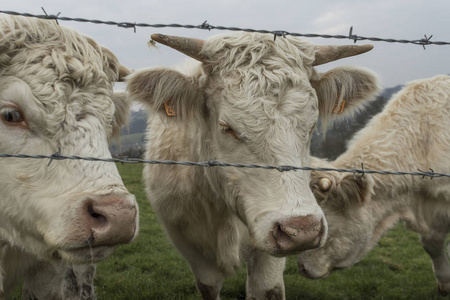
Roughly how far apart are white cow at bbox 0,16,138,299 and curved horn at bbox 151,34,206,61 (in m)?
0.45

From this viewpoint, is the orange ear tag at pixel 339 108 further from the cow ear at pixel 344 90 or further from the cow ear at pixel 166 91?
the cow ear at pixel 166 91

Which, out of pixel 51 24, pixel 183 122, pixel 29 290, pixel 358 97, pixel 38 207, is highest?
pixel 51 24

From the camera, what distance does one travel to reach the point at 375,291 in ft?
19.7

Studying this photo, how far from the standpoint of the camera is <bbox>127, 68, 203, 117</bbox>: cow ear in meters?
3.39

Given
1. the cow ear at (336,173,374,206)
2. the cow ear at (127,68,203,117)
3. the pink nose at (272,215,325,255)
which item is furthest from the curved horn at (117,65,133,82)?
the cow ear at (336,173,374,206)

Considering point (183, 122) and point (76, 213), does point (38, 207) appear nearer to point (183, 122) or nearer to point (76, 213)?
point (76, 213)

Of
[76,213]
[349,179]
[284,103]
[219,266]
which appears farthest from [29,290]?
[349,179]

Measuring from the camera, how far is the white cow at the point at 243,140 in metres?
2.89

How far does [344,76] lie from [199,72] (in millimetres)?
1212

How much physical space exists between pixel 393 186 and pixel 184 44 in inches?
119

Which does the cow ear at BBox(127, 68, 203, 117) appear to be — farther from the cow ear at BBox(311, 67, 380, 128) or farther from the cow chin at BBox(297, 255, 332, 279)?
the cow chin at BBox(297, 255, 332, 279)

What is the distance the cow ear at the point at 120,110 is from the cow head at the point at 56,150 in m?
0.80

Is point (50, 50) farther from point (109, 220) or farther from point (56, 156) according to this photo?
point (109, 220)

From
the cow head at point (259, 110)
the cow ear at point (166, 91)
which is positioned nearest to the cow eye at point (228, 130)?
the cow head at point (259, 110)
